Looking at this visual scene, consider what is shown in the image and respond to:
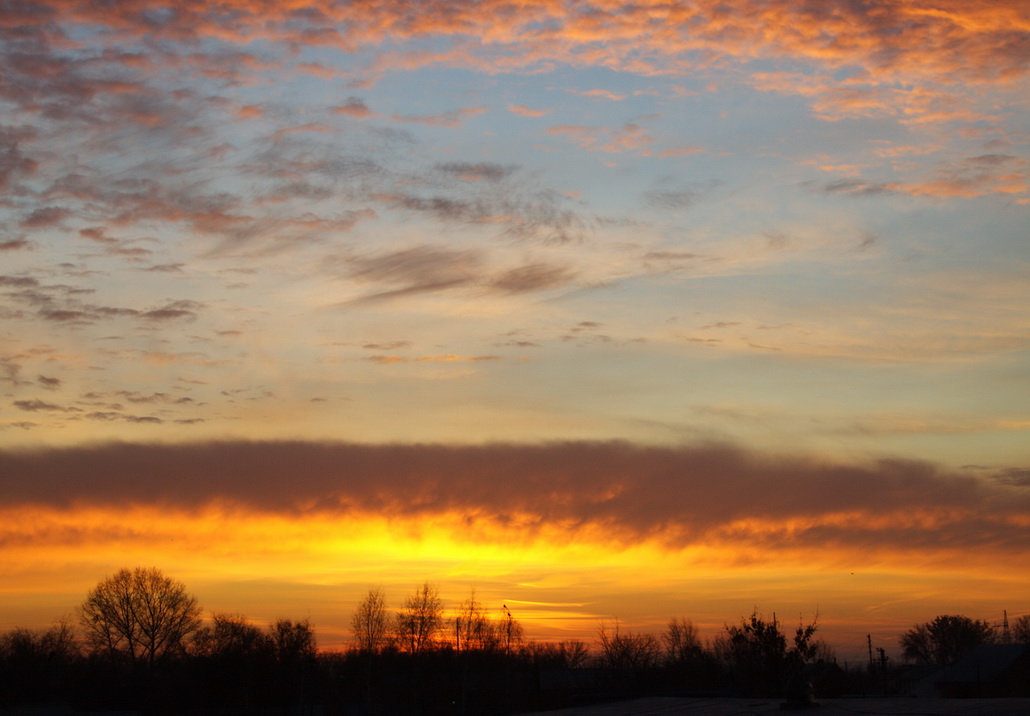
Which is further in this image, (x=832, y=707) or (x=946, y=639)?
(x=946, y=639)

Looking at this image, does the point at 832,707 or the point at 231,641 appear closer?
the point at 832,707

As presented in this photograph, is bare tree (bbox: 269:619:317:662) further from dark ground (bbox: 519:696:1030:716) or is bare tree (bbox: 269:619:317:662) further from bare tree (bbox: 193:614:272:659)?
dark ground (bbox: 519:696:1030:716)

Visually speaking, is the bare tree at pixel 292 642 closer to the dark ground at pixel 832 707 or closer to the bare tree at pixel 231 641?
the bare tree at pixel 231 641

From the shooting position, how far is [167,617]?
343 feet

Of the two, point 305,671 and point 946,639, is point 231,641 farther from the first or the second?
point 946,639

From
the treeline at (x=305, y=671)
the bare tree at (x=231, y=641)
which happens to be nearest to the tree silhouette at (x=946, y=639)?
the treeline at (x=305, y=671)

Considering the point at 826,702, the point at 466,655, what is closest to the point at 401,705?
the point at 466,655

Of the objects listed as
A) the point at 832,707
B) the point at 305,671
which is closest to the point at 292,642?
the point at 305,671

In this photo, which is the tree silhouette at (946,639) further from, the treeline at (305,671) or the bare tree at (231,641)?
the bare tree at (231,641)

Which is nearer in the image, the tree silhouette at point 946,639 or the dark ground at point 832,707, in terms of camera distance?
the dark ground at point 832,707

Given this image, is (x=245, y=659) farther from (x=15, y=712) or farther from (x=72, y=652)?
(x=72, y=652)

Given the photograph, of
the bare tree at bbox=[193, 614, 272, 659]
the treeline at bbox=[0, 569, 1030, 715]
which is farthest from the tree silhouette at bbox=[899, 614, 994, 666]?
the bare tree at bbox=[193, 614, 272, 659]

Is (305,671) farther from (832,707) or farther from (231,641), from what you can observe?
(832,707)

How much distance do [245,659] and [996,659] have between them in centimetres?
6823
